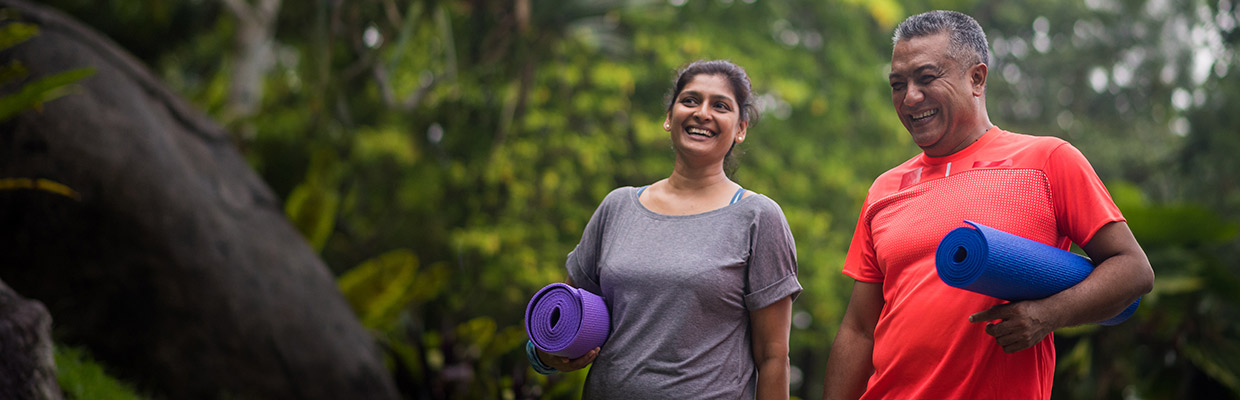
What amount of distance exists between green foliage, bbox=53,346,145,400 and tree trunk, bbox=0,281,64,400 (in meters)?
0.64

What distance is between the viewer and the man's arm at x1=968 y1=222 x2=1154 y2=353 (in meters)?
1.68

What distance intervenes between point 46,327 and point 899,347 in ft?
9.39

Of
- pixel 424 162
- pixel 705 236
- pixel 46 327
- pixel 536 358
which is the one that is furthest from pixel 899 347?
pixel 424 162

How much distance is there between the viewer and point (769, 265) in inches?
85.4

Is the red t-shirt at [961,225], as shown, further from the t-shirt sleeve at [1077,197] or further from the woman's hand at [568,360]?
the woman's hand at [568,360]

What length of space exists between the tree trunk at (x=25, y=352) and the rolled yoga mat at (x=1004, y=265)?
2787 millimetres

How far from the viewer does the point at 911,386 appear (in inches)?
75.3

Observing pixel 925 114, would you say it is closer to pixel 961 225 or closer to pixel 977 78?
pixel 977 78

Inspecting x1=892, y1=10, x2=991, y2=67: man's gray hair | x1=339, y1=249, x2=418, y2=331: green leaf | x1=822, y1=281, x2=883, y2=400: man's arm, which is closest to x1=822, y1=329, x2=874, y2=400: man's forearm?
x1=822, y1=281, x2=883, y2=400: man's arm

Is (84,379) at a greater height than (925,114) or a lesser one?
lesser

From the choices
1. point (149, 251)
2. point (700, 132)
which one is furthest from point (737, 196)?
point (149, 251)

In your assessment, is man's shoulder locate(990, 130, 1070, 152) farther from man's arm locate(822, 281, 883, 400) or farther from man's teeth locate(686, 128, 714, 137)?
man's teeth locate(686, 128, 714, 137)

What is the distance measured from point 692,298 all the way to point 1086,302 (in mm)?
829

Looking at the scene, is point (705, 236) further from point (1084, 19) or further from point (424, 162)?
point (1084, 19)
